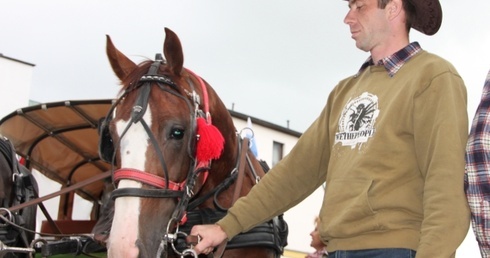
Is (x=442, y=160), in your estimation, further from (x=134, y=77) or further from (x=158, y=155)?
(x=134, y=77)

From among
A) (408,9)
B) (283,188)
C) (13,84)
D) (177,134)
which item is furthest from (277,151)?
(408,9)

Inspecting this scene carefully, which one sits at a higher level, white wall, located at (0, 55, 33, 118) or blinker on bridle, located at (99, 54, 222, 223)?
white wall, located at (0, 55, 33, 118)

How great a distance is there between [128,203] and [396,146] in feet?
4.01

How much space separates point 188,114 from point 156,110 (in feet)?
0.64

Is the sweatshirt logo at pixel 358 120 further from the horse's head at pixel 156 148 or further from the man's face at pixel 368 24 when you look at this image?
the horse's head at pixel 156 148

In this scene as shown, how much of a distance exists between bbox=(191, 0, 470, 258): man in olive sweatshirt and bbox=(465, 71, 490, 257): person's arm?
4 cm

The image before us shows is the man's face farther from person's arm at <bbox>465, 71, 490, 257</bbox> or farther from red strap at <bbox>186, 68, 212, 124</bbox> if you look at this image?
red strap at <bbox>186, 68, 212, 124</bbox>

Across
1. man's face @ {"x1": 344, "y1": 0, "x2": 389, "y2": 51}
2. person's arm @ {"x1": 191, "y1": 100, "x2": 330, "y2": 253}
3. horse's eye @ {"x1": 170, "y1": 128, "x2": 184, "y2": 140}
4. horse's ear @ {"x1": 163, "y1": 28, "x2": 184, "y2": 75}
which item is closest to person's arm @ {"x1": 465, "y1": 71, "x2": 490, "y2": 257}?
man's face @ {"x1": 344, "y1": 0, "x2": 389, "y2": 51}

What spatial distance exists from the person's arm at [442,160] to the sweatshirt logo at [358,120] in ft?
0.63

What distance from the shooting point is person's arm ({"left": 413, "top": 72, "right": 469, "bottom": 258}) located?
2.19 metres

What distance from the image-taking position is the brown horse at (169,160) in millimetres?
3061

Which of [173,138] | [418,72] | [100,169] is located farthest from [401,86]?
[100,169]

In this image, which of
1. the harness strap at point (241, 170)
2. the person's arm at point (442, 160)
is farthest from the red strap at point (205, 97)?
the person's arm at point (442, 160)

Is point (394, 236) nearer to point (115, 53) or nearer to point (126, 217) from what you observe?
point (126, 217)
